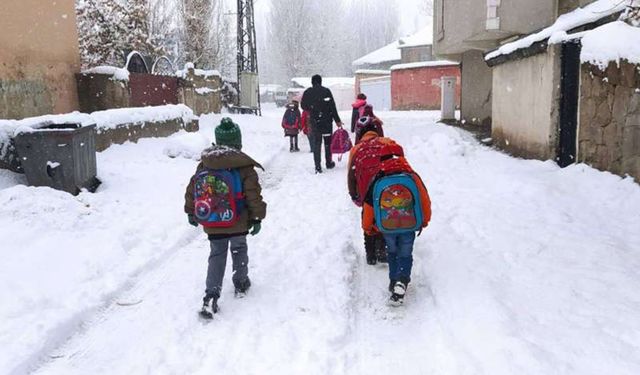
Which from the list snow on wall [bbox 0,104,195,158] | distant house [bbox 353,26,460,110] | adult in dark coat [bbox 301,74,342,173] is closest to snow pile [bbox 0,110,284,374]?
snow on wall [bbox 0,104,195,158]

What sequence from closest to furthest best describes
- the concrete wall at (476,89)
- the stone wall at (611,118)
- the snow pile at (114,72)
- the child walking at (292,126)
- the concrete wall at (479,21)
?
the stone wall at (611,118) → the snow pile at (114,72) → the child walking at (292,126) → the concrete wall at (479,21) → the concrete wall at (476,89)

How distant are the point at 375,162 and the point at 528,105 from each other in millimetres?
6927

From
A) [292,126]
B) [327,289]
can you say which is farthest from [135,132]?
[327,289]

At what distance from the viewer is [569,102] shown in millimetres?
8562

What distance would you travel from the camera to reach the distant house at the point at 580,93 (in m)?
6.85

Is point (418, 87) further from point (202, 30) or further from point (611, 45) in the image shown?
point (611, 45)

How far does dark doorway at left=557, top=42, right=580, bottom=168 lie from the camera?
27.5ft

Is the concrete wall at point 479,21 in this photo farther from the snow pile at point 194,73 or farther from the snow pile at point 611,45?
the snow pile at point 194,73

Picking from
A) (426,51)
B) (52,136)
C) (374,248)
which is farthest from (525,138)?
(426,51)

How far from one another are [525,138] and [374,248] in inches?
254

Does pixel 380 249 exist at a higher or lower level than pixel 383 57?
lower

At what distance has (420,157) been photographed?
11266 millimetres

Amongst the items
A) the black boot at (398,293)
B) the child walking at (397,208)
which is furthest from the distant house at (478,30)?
the black boot at (398,293)

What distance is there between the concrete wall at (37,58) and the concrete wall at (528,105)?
9.29 m
